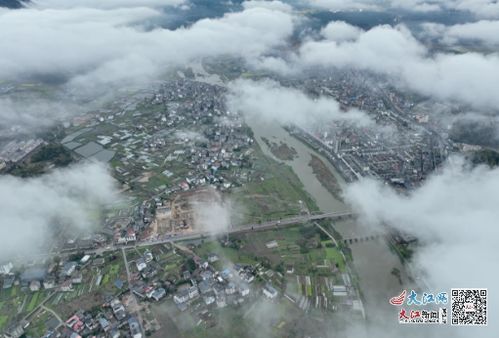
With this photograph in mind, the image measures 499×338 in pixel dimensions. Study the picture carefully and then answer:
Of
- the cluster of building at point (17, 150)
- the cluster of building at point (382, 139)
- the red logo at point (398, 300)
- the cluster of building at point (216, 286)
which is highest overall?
the cluster of building at point (17, 150)

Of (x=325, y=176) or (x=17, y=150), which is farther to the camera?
(x=17, y=150)

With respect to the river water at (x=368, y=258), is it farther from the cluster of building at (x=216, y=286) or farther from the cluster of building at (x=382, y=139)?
the cluster of building at (x=216, y=286)

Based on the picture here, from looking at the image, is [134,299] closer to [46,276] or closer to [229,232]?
[46,276]

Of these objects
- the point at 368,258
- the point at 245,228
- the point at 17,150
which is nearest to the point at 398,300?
the point at 368,258

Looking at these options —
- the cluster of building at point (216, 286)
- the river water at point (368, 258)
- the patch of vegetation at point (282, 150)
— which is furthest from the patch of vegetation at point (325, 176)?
the cluster of building at point (216, 286)

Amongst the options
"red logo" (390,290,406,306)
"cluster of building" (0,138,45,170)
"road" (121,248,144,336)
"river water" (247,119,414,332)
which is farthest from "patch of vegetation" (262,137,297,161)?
"cluster of building" (0,138,45,170)
